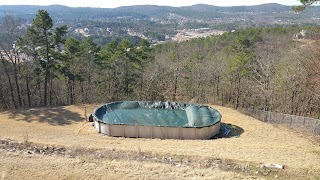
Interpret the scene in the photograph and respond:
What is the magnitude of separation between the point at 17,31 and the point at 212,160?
2170 cm

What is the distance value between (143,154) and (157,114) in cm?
740

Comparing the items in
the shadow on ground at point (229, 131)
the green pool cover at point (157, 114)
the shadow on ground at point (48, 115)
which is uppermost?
the green pool cover at point (157, 114)

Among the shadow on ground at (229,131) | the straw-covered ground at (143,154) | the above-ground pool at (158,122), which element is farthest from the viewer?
the shadow on ground at (229,131)

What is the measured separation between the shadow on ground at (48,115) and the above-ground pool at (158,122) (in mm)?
2433

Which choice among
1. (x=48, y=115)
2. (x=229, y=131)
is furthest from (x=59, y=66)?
(x=229, y=131)

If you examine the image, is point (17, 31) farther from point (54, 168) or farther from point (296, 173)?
point (296, 173)

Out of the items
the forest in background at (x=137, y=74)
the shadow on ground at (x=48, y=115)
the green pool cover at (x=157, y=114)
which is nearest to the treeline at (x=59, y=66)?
the forest in background at (x=137, y=74)

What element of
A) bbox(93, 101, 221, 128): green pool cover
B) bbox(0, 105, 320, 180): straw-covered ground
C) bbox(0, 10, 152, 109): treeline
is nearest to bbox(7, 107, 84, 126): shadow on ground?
bbox(0, 105, 320, 180): straw-covered ground

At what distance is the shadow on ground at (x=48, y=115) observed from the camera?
21.8 metres

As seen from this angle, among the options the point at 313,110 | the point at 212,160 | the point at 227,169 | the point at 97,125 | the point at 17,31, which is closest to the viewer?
the point at 227,169

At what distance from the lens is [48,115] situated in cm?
2272

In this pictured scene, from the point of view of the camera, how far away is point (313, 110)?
30.0 m

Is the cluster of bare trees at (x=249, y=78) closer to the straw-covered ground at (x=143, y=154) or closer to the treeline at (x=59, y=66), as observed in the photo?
the treeline at (x=59, y=66)

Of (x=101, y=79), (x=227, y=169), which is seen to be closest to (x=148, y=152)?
(x=227, y=169)
